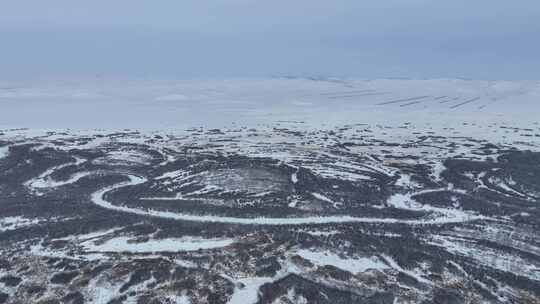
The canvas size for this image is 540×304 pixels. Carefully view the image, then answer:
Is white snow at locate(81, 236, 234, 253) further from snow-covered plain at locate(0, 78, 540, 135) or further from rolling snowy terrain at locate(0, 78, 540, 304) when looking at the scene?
snow-covered plain at locate(0, 78, 540, 135)

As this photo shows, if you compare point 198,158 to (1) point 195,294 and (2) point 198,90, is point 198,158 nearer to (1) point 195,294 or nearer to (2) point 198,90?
(1) point 195,294

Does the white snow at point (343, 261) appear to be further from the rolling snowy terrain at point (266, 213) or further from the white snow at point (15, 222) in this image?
the white snow at point (15, 222)

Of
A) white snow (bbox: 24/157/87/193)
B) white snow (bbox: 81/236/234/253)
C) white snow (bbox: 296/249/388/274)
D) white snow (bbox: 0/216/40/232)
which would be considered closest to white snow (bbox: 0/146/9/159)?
white snow (bbox: 24/157/87/193)

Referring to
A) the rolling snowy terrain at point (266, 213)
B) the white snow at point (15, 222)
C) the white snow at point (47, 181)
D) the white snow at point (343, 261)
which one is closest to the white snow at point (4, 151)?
the rolling snowy terrain at point (266, 213)

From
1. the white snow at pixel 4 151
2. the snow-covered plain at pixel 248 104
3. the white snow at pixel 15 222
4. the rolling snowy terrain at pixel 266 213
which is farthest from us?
the snow-covered plain at pixel 248 104

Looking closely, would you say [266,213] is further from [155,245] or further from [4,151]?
[4,151]

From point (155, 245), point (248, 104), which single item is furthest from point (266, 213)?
point (248, 104)

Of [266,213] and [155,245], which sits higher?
[266,213]

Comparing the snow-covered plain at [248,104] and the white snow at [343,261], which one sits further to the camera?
the snow-covered plain at [248,104]
